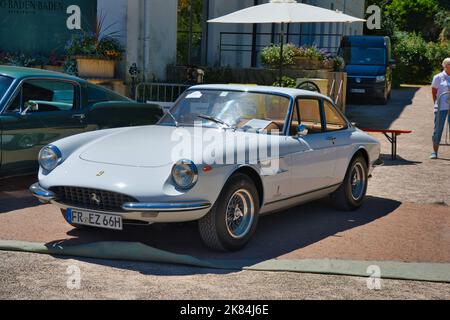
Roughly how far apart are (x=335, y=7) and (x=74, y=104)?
2143cm

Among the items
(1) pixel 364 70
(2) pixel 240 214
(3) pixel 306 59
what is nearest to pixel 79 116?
(2) pixel 240 214

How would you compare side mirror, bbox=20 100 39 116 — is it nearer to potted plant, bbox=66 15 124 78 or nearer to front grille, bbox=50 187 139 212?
front grille, bbox=50 187 139 212

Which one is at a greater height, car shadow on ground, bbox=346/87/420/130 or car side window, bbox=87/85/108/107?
car side window, bbox=87/85/108/107

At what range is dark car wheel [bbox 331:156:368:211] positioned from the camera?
315 inches

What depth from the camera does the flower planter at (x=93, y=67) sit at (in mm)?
14289

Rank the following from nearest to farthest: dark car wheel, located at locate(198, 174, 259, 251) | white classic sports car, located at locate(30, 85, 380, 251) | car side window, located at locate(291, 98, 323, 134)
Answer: white classic sports car, located at locate(30, 85, 380, 251) < dark car wheel, located at locate(198, 174, 259, 251) < car side window, located at locate(291, 98, 323, 134)

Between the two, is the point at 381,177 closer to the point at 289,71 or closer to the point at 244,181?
the point at 244,181

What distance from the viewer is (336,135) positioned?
308 inches

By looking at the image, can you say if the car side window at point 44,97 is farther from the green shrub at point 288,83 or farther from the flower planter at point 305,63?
the flower planter at point 305,63

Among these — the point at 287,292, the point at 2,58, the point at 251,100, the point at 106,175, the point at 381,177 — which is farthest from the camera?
the point at 2,58

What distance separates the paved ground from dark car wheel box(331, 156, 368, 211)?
11cm

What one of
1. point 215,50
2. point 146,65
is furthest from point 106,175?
point 215,50

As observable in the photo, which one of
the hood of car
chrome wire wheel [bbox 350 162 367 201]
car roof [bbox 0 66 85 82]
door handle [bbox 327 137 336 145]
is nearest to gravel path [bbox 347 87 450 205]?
chrome wire wheel [bbox 350 162 367 201]
